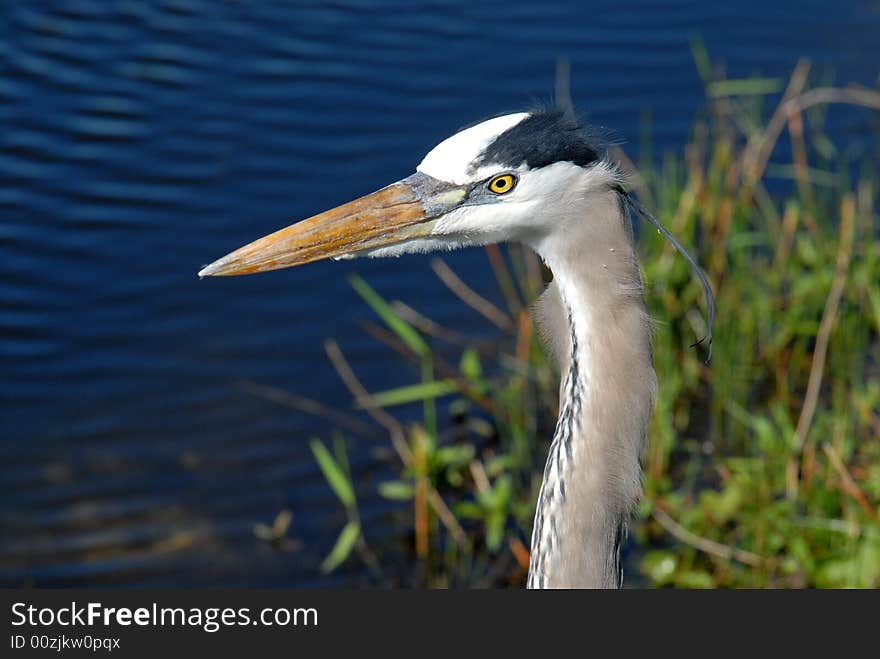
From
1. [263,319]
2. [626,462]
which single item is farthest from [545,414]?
[626,462]

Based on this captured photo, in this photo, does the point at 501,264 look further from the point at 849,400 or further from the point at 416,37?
the point at 416,37

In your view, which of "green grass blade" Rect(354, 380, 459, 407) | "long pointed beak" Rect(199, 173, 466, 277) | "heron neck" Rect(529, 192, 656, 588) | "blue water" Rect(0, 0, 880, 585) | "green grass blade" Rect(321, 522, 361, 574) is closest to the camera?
"heron neck" Rect(529, 192, 656, 588)

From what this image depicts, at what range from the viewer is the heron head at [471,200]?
9.31ft

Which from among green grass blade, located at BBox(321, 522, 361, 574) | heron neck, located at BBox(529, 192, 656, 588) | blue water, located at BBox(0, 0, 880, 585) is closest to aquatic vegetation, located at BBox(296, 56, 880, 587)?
green grass blade, located at BBox(321, 522, 361, 574)

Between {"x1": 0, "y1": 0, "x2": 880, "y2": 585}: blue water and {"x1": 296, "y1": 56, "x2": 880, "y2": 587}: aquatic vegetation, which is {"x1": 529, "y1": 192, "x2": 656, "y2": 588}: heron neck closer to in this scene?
{"x1": 296, "y1": 56, "x2": 880, "y2": 587}: aquatic vegetation

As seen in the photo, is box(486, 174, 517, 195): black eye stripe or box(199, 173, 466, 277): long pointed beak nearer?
box(486, 174, 517, 195): black eye stripe

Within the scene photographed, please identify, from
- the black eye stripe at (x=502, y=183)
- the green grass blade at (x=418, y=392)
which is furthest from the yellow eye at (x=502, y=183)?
the green grass blade at (x=418, y=392)

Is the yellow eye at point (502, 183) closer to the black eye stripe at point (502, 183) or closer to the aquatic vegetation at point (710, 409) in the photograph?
the black eye stripe at point (502, 183)

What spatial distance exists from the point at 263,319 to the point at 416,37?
8.14 feet

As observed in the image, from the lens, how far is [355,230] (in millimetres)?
3035

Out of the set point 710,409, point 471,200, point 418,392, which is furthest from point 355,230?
point 710,409

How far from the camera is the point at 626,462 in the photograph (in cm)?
284

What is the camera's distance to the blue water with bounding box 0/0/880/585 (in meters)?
5.07

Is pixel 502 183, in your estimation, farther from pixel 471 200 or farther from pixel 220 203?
pixel 220 203
